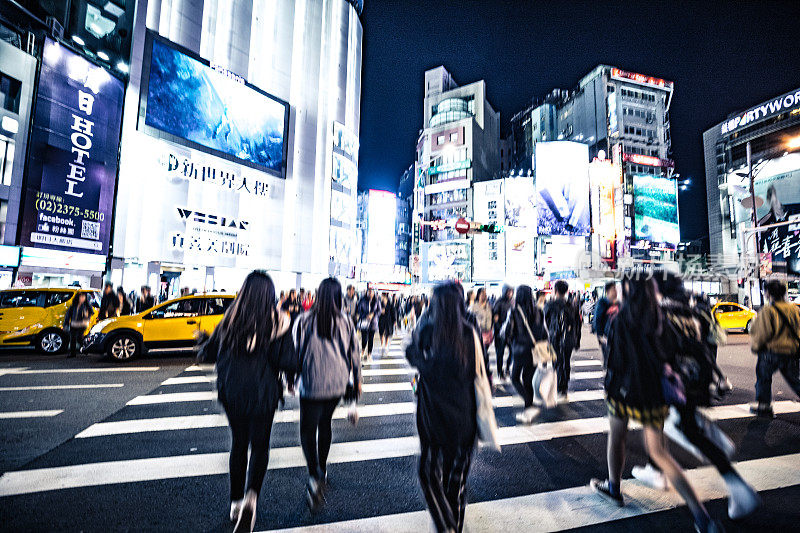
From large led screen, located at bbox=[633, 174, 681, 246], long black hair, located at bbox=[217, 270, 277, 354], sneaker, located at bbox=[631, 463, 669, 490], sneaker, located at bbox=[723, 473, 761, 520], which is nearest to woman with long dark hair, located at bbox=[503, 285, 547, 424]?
sneaker, located at bbox=[631, 463, 669, 490]

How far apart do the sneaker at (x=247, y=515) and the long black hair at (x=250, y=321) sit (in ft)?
3.47

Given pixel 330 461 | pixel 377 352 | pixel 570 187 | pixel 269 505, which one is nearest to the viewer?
pixel 269 505

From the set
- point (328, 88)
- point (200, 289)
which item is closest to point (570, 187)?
point (328, 88)

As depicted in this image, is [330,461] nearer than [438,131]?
Yes

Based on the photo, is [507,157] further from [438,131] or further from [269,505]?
[269,505]

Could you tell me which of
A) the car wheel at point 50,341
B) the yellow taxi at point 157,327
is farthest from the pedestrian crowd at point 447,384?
the car wheel at point 50,341

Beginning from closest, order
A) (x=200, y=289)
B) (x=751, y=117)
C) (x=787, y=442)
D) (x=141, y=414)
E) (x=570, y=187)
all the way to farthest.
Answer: (x=787, y=442) → (x=141, y=414) → (x=200, y=289) → (x=570, y=187) → (x=751, y=117)

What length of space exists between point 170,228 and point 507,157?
85.1 m

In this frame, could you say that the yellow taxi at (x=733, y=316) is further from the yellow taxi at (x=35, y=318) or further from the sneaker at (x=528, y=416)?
the yellow taxi at (x=35, y=318)

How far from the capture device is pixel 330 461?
163 inches

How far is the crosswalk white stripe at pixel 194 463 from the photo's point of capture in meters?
3.57

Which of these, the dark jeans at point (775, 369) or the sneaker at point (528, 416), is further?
the sneaker at point (528, 416)

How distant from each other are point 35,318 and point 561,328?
13.4 meters

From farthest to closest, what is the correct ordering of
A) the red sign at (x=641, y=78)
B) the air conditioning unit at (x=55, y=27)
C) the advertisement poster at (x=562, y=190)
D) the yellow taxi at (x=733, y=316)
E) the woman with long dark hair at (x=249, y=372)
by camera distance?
1. the red sign at (x=641, y=78)
2. the advertisement poster at (x=562, y=190)
3. the air conditioning unit at (x=55, y=27)
4. the yellow taxi at (x=733, y=316)
5. the woman with long dark hair at (x=249, y=372)
